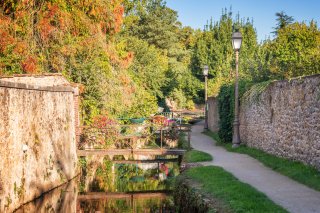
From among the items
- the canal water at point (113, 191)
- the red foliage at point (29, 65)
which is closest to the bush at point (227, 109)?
the canal water at point (113, 191)

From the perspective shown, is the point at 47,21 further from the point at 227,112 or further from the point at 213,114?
the point at 213,114

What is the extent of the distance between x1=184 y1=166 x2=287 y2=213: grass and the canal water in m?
1.05

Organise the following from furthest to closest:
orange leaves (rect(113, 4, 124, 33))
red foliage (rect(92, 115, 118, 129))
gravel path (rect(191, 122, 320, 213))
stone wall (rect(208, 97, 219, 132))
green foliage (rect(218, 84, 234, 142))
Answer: stone wall (rect(208, 97, 219, 132)) → orange leaves (rect(113, 4, 124, 33)) → green foliage (rect(218, 84, 234, 142)) → red foliage (rect(92, 115, 118, 129)) → gravel path (rect(191, 122, 320, 213))

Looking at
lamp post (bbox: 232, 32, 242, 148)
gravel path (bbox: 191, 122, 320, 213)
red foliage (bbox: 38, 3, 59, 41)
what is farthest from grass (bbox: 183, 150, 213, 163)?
red foliage (bbox: 38, 3, 59, 41)

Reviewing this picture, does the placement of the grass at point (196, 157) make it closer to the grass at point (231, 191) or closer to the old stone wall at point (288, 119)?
the grass at point (231, 191)

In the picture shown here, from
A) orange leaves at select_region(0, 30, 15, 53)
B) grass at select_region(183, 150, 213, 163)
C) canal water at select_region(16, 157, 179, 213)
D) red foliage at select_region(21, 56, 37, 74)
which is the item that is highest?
orange leaves at select_region(0, 30, 15, 53)

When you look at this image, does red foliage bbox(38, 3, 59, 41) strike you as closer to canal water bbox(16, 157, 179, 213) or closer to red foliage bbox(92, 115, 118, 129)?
red foliage bbox(92, 115, 118, 129)

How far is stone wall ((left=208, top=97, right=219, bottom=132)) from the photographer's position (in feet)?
88.0

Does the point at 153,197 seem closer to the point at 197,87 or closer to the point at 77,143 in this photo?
the point at 77,143

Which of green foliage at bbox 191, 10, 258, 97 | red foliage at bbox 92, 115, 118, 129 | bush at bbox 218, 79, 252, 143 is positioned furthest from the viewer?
green foliage at bbox 191, 10, 258, 97

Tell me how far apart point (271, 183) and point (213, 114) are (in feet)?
56.3

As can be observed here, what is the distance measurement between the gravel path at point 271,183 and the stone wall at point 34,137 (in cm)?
483

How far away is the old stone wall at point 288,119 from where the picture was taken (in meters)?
12.0

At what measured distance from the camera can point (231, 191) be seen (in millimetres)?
9852
